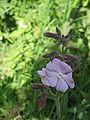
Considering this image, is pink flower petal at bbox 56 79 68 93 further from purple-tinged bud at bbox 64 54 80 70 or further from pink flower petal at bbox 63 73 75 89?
purple-tinged bud at bbox 64 54 80 70

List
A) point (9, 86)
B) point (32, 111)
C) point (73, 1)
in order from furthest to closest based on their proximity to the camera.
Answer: point (73, 1) → point (9, 86) → point (32, 111)

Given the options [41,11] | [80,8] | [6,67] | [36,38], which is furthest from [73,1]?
[6,67]

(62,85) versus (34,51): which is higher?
(62,85)

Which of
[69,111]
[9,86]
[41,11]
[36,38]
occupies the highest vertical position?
[41,11]

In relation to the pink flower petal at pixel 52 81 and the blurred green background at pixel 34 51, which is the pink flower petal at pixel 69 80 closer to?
the pink flower petal at pixel 52 81

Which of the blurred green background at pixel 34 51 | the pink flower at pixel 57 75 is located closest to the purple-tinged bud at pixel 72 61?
the pink flower at pixel 57 75

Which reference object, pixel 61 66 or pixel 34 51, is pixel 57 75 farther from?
pixel 34 51

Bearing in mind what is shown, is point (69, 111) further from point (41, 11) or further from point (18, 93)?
point (41, 11)

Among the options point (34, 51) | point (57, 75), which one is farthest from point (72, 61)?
point (34, 51)
